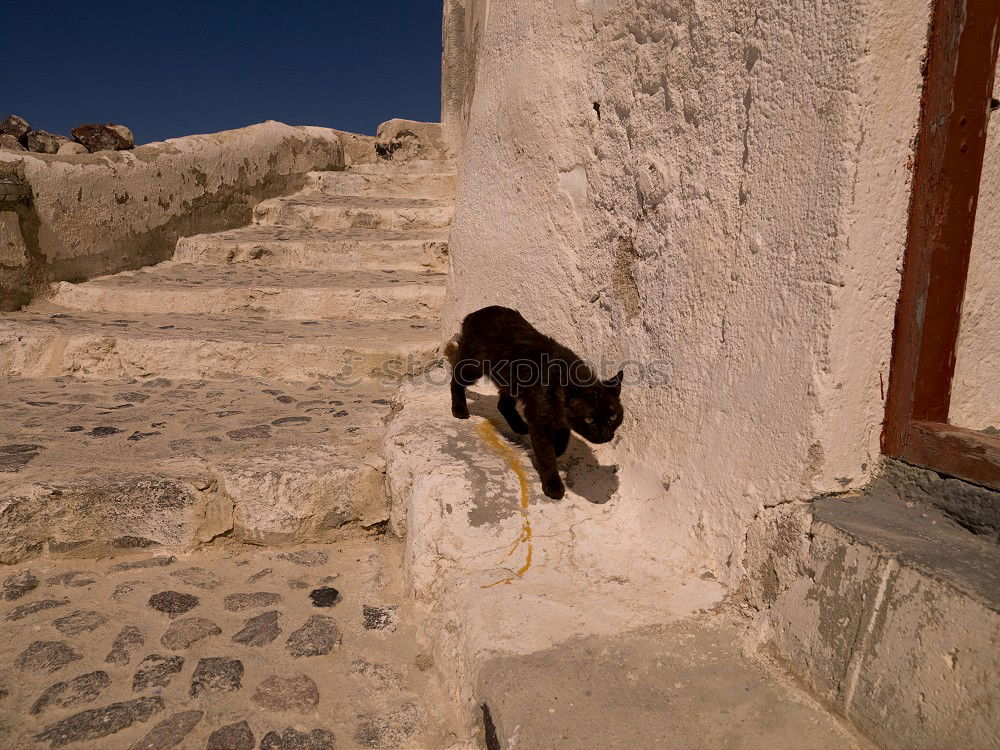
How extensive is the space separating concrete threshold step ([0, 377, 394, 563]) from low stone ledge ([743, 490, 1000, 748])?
1.84m

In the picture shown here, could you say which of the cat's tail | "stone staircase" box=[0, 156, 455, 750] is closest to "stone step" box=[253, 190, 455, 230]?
"stone staircase" box=[0, 156, 455, 750]

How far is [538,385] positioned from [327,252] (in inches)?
153

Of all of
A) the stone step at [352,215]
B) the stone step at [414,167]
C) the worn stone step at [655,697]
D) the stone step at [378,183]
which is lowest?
the worn stone step at [655,697]

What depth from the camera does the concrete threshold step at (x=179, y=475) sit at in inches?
99.8

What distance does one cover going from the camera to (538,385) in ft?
9.07

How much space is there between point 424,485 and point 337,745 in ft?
3.23

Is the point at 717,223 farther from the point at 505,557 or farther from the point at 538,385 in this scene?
the point at 505,557

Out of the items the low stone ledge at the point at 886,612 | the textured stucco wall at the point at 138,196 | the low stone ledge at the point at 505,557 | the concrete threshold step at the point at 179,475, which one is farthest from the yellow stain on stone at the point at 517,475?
the textured stucco wall at the point at 138,196

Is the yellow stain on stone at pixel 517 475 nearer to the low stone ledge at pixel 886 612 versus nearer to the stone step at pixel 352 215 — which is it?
the low stone ledge at pixel 886 612

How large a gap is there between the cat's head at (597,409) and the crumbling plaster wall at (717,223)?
0.07 m

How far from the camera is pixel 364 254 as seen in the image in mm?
5906

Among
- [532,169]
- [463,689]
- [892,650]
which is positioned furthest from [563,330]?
[892,650]

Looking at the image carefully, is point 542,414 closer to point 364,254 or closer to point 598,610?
point 598,610

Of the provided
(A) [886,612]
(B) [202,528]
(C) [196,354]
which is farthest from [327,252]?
(A) [886,612]
